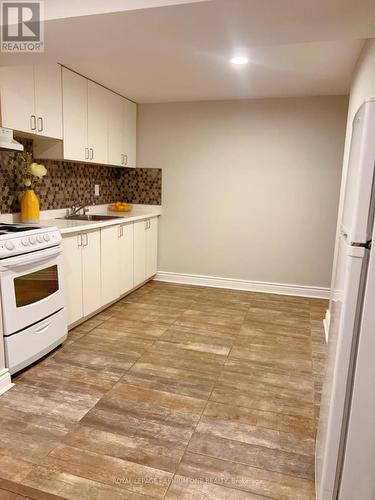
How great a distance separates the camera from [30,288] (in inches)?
95.6

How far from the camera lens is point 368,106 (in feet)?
3.56

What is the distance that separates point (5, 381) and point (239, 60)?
2.93m

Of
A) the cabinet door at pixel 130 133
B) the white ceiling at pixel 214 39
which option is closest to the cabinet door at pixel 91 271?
the white ceiling at pixel 214 39

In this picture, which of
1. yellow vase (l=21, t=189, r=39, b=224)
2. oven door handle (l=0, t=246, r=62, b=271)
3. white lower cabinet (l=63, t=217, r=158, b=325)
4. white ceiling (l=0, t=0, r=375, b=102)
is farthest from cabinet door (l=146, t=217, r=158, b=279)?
oven door handle (l=0, t=246, r=62, b=271)

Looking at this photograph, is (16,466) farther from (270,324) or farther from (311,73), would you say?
(311,73)

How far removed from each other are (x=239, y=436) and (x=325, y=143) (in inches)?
132

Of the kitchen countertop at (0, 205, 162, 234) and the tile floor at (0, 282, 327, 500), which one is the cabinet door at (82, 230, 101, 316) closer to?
the kitchen countertop at (0, 205, 162, 234)

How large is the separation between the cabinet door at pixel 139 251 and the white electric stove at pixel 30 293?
1.49 metres

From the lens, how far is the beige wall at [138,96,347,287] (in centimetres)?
412

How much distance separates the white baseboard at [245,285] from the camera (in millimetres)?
4344

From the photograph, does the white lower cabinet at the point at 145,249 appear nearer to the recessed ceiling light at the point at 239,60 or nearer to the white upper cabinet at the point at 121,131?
the white upper cabinet at the point at 121,131

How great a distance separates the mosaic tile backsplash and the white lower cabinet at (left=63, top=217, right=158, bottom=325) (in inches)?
21.1

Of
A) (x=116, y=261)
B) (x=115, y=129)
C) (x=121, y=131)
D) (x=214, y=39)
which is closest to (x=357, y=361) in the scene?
(x=214, y=39)

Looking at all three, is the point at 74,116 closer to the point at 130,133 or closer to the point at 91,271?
the point at 130,133
